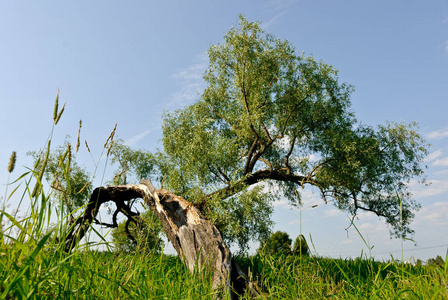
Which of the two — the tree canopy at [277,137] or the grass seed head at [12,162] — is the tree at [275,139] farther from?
the grass seed head at [12,162]

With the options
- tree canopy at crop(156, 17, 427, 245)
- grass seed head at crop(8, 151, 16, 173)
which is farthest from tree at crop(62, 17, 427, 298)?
grass seed head at crop(8, 151, 16, 173)

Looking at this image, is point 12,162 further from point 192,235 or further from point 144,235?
point 192,235

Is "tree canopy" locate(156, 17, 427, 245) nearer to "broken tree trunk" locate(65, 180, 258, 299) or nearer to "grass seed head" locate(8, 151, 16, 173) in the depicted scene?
"broken tree trunk" locate(65, 180, 258, 299)

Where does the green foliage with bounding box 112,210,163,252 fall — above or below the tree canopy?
below

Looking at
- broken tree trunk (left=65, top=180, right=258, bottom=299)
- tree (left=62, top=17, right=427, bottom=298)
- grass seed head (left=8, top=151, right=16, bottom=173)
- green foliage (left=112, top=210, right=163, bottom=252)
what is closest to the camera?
grass seed head (left=8, top=151, right=16, bottom=173)

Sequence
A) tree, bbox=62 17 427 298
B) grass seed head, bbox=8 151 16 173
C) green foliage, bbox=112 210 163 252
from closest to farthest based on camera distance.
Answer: grass seed head, bbox=8 151 16 173 → green foliage, bbox=112 210 163 252 → tree, bbox=62 17 427 298

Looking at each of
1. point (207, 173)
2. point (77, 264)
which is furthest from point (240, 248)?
point (77, 264)

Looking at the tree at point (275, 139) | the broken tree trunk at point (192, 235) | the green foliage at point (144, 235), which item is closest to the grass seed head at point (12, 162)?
the green foliage at point (144, 235)

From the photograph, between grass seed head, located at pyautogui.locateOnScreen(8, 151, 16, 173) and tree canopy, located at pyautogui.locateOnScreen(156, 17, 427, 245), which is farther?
tree canopy, located at pyautogui.locateOnScreen(156, 17, 427, 245)

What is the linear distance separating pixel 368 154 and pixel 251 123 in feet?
20.1

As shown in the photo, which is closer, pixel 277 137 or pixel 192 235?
pixel 192 235

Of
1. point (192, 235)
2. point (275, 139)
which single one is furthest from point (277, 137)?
point (192, 235)

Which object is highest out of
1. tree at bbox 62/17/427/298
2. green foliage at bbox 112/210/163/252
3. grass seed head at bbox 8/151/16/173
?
tree at bbox 62/17/427/298

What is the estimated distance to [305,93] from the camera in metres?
18.1
